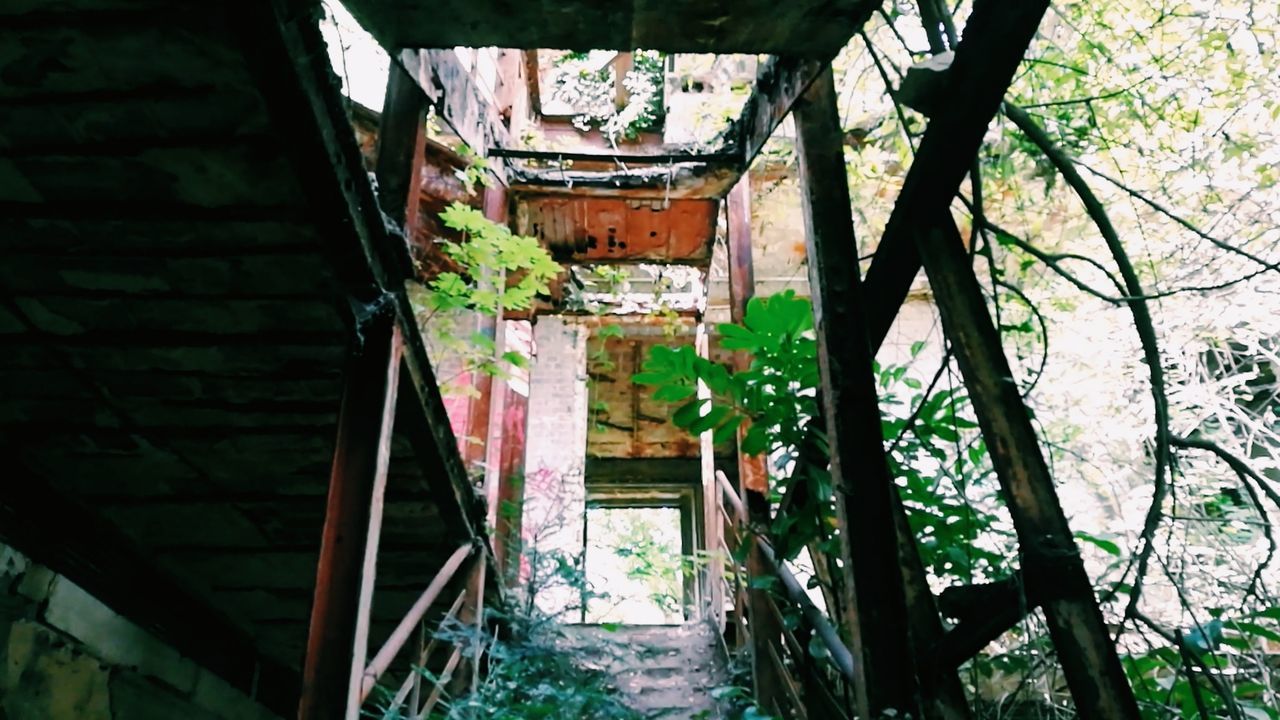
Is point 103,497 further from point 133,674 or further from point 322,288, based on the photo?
point 322,288

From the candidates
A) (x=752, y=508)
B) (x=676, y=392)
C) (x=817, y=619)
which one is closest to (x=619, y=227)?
(x=752, y=508)

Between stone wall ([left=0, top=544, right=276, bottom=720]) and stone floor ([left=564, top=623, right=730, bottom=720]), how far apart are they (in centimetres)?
241

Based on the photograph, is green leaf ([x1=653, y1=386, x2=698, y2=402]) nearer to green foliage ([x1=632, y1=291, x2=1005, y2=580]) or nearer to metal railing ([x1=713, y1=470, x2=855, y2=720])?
green foliage ([x1=632, y1=291, x2=1005, y2=580])

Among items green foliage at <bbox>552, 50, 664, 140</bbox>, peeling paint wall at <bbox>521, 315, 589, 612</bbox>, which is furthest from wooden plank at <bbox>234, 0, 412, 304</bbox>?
green foliage at <bbox>552, 50, 664, 140</bbox>

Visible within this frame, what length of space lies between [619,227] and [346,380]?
12.5 feet

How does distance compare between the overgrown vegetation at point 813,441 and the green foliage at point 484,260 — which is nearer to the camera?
the overgrown vegetation at point 813,441

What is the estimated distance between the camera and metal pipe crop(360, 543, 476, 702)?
2926 mm

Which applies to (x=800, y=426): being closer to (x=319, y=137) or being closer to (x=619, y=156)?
(x=319, y=137)

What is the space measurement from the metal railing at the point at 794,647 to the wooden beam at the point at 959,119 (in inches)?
50.0

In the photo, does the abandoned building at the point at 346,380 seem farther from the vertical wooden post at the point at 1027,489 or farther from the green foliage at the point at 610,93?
the green foliage at the point at 610,93

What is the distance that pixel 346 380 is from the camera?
289 centimetres

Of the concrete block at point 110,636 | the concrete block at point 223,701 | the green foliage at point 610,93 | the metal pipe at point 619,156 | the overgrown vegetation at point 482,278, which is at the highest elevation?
the green foliage at point 610,93

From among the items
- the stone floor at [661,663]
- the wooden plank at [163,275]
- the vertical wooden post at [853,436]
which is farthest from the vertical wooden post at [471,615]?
the vertical wooden post at [853,436]

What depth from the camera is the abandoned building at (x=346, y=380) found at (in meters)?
2.15
